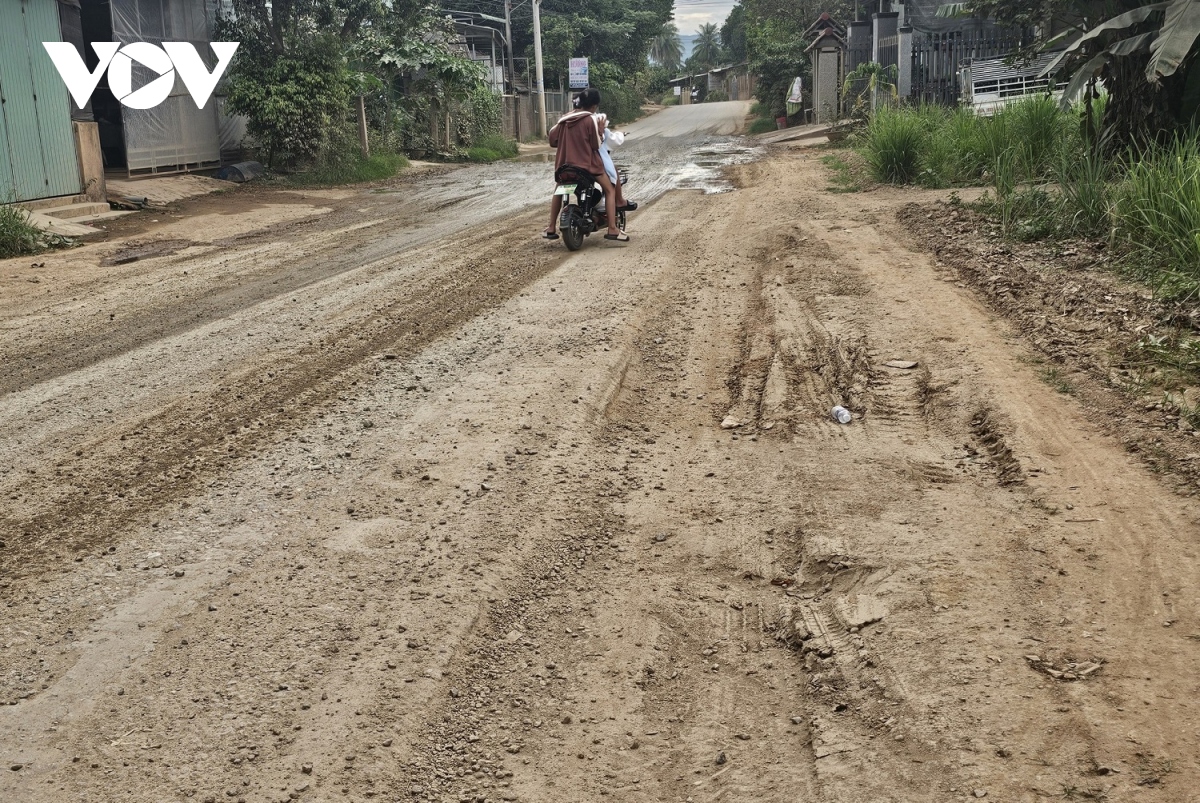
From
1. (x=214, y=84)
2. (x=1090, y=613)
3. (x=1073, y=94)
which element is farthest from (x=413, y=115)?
(x=1090, y=613)

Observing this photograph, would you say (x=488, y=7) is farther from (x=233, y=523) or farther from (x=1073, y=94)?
(x=233, y=523)

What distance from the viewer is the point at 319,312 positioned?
27.2ft

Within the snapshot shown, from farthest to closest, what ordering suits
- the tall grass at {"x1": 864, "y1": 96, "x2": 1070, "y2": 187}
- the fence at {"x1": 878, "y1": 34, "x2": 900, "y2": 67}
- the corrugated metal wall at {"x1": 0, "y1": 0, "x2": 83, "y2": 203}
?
the fence at {"x1": 878, "y1": 34, "x2": 900, "y2": 67}
the corrugated metal wall at {"x1": 0, "y1": 0, "x2": 83, "y2": 203}
the tall grass at {"x1": 864, "y1": 96, "x2": 1070, "y2": 187}

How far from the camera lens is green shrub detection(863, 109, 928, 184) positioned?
14.5 metres

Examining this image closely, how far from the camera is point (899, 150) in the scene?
1455cm

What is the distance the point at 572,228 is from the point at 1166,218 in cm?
542

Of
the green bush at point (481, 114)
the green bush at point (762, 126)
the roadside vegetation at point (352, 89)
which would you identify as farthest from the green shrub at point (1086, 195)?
the green bush at point (762, 126)

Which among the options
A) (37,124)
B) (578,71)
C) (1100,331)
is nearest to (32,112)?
(37,124)

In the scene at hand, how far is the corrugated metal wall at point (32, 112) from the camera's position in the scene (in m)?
14.5

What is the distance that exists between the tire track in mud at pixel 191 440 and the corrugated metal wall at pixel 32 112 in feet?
29.8

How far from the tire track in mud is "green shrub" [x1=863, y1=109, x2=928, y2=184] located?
8168 mm

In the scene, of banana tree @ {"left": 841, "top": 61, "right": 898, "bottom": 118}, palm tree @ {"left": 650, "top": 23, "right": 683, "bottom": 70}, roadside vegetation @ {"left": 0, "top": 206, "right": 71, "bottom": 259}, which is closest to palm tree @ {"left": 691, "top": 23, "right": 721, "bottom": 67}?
palm tree @ {"left": 650, "top": 23, "right": 683, "bottom": 70}

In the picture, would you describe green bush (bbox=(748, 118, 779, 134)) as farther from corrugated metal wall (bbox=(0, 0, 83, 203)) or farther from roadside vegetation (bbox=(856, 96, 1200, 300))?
corrugated metal wall (bbox=(0, 0, 83, 203))

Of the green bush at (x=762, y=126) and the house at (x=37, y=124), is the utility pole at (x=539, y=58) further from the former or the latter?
the house at (x=37, y=124)
